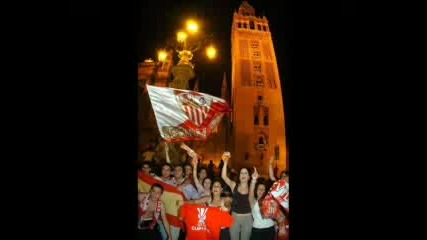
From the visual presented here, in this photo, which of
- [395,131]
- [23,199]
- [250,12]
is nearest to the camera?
[23,199]

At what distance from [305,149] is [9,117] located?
371 cm

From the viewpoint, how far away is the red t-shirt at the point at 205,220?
710 cm

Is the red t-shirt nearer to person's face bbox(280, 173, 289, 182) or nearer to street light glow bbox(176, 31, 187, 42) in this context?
person's face bbox(280, 173, 289, 182)

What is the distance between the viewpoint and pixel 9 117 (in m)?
6.41

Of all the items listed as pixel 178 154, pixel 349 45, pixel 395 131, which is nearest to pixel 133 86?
pixel 178 154

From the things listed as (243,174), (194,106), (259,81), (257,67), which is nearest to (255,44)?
(257,67)

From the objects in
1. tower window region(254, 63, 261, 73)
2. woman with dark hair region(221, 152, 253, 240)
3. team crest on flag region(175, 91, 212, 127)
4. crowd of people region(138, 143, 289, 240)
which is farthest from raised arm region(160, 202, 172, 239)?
tower window region(254, 63, 261, 73)

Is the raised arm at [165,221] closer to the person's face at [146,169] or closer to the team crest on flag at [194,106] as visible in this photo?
the person's face at [146,169]

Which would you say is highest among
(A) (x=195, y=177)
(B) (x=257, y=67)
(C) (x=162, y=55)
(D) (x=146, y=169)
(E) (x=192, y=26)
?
(E) (x=192, y=26)

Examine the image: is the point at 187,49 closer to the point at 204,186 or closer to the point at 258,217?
the point at 204,186

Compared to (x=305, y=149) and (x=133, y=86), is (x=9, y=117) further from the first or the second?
(x=305, y=149)

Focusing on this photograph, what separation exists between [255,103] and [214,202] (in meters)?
1.43

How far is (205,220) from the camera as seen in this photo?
7.10 m

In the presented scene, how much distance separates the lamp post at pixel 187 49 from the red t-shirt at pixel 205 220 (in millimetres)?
1675
